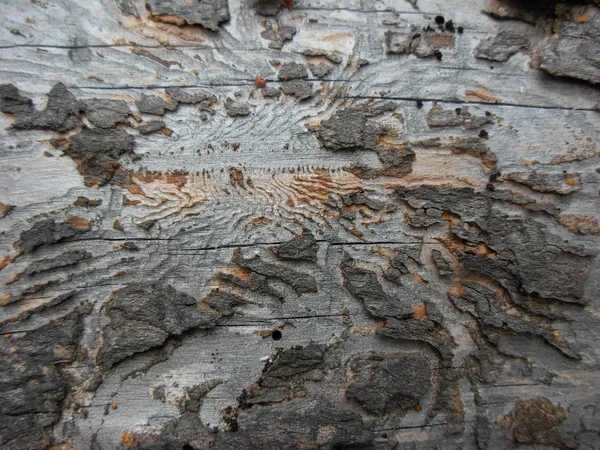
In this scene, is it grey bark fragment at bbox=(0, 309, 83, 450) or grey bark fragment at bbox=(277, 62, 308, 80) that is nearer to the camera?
grey bark fragment at bbox=(0, 309, 83, 450)

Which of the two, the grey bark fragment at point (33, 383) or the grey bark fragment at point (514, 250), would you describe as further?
the grey bark fragment at point (514, 250)

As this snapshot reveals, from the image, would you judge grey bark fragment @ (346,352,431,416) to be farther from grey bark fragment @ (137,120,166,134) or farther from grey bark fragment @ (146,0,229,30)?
grey bark fragment @ (146,0,229,30)

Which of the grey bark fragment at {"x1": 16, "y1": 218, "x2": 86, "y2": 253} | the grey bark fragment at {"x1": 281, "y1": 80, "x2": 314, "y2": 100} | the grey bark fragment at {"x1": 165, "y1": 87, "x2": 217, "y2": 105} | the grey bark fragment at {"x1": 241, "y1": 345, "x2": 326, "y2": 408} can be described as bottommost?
the grey bark fragment at {"x1": 241, "y1": 345, "x2": 326, "y2": 408}

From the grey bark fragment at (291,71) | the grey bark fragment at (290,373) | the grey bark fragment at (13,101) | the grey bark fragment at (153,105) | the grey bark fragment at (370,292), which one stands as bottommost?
the grey bark fragment at (290,373)

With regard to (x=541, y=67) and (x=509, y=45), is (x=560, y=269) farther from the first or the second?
(x=509, y=45)

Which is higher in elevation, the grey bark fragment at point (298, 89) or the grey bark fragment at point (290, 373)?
the grey bark fragment at point (298, 89)

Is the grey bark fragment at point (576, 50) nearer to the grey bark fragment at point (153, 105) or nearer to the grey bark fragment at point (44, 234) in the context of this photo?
the grey bark fragment at point (153, 105)

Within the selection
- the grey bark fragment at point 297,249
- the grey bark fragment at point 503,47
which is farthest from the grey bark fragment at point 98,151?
the grey bark fragment at point 503,47

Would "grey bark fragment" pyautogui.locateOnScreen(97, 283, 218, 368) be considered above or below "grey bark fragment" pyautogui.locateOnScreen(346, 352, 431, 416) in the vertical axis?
above

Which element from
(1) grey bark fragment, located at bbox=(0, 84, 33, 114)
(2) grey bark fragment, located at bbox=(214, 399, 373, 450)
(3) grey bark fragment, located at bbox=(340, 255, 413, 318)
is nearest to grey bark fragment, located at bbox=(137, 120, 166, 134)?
(1) grey bark fragment, located at bbox=(0, 84, 33, 114)
